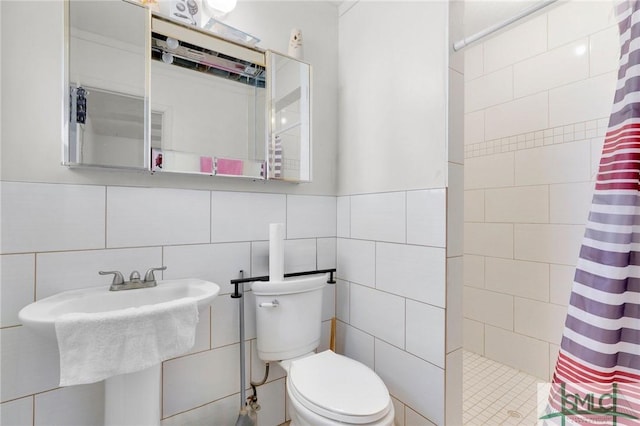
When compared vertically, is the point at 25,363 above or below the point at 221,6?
below

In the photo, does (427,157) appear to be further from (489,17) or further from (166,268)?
(166,268)

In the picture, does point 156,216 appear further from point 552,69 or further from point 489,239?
point 552,69

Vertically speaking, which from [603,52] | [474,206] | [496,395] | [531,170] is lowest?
[496,395]

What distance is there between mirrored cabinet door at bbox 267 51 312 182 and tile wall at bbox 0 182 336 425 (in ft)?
0.49

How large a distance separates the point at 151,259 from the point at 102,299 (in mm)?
211

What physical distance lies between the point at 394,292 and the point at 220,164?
3.18 ft

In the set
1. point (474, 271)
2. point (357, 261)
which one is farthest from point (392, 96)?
point (474, 271)

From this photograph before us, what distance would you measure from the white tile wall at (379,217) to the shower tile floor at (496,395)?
107cm

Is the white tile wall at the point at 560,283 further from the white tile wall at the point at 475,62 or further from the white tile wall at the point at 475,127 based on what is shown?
the white tile wall at the point at 475,62

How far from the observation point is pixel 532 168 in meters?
1.92

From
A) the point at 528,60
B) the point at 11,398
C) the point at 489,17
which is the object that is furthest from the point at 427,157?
the point at 11,398

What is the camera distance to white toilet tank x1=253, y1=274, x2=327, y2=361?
1345 mm

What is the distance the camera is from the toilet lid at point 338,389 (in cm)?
98

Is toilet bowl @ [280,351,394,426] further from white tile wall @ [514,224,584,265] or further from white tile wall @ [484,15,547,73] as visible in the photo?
white tile wall @ [484,15,547,73]
